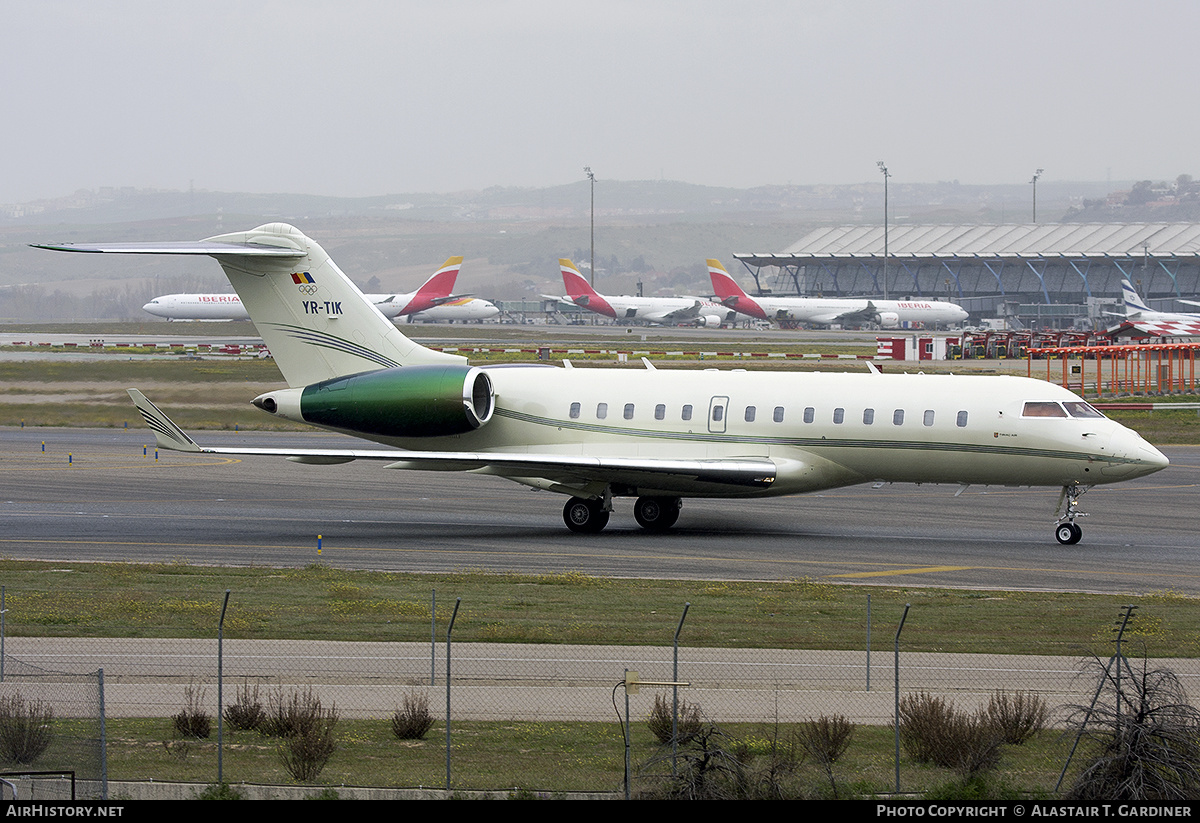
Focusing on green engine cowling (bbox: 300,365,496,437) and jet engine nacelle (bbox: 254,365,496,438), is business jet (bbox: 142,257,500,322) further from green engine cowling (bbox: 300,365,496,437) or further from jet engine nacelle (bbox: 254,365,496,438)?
green engine cowling (bbox: 300,365,496,437)

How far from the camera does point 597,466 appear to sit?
94.6 ft

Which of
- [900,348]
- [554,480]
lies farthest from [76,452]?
[900,348]

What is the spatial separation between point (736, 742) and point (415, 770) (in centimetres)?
325

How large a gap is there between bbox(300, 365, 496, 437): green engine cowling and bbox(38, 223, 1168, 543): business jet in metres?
0.04

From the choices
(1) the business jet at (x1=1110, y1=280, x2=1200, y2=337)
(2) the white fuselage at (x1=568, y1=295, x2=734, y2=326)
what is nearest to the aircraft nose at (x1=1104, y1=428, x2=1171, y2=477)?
(1) the business jet at (x1=1110, y1=280, x2=1200, y2=337)

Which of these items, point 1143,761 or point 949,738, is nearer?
point 1143,761

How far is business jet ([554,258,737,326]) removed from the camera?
5994 inches

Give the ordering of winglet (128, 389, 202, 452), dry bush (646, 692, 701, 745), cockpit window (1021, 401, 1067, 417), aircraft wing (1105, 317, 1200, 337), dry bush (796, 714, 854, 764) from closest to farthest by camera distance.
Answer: dry bush (796, 714, 854, 764) < dry bush (646, 692, 701, 745) < winglet (128, 389, 202, 452) < cockpit window (1021, 401, 1067, 417) < aircraft wing (1105, 317, 1200, 337)

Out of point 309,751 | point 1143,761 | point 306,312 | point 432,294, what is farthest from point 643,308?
point 1143,761

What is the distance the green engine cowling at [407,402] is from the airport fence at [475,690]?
1194 cm

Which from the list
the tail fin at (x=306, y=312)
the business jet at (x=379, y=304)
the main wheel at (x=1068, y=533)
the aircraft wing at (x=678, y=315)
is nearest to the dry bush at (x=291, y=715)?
the tail fin at (x=306, y=312)

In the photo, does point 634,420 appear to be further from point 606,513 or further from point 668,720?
point 668,720

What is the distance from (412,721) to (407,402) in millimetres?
16655

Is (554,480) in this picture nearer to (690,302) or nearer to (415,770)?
(415,770)
